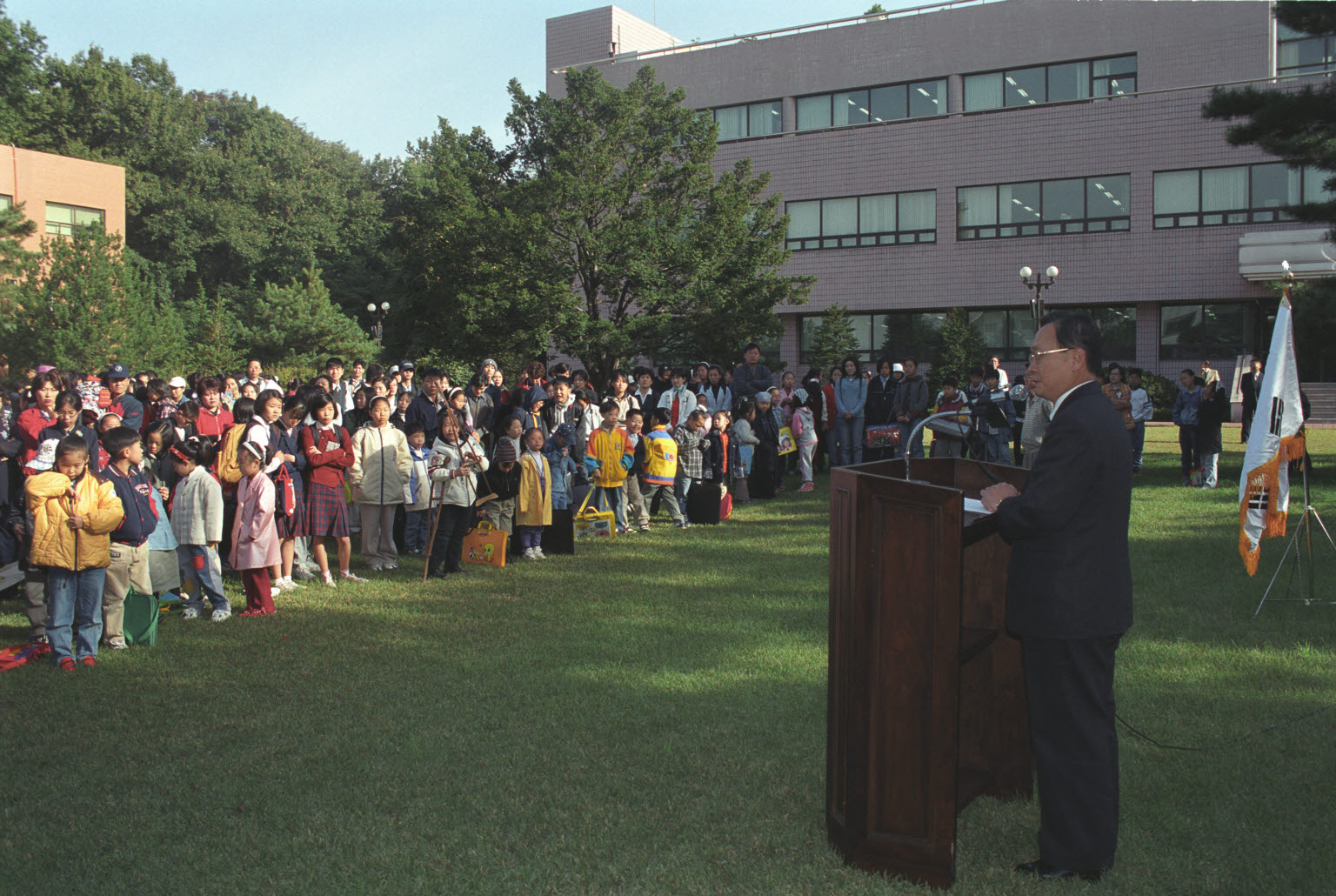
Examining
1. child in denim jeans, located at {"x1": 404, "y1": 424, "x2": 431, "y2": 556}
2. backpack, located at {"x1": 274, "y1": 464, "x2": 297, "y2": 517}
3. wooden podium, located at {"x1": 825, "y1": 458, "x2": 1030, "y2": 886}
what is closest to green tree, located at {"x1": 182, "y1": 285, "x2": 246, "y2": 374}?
child in denim jeans, located at {"x1": 404, "y1": 424, "x2": 431, "y2": 556}

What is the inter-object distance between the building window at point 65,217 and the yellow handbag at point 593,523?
35.7 metres

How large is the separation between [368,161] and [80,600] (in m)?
81.5

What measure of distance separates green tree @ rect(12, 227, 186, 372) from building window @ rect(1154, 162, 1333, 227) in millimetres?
32146

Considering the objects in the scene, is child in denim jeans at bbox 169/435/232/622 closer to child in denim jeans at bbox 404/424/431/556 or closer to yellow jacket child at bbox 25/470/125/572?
yellow jacket child at bbox 25/470/125/572

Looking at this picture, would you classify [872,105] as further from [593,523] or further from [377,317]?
[593,523]

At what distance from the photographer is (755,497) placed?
16500 millimetres

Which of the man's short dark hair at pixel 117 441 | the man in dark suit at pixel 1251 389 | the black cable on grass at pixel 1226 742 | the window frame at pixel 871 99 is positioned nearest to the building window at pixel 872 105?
the window frame at pixel 871 99

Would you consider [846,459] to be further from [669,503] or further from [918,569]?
[918,569]

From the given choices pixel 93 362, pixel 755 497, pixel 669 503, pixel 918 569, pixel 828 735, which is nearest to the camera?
pixel 918 569

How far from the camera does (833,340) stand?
37375 millimetres

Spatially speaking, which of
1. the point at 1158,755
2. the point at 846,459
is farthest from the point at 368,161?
the point at 1158,755

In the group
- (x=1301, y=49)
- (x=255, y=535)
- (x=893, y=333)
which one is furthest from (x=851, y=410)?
(x=1301, y=49)

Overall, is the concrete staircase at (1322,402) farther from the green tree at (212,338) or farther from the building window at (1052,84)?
the green tree at (212,338)

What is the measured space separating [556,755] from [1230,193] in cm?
3492
